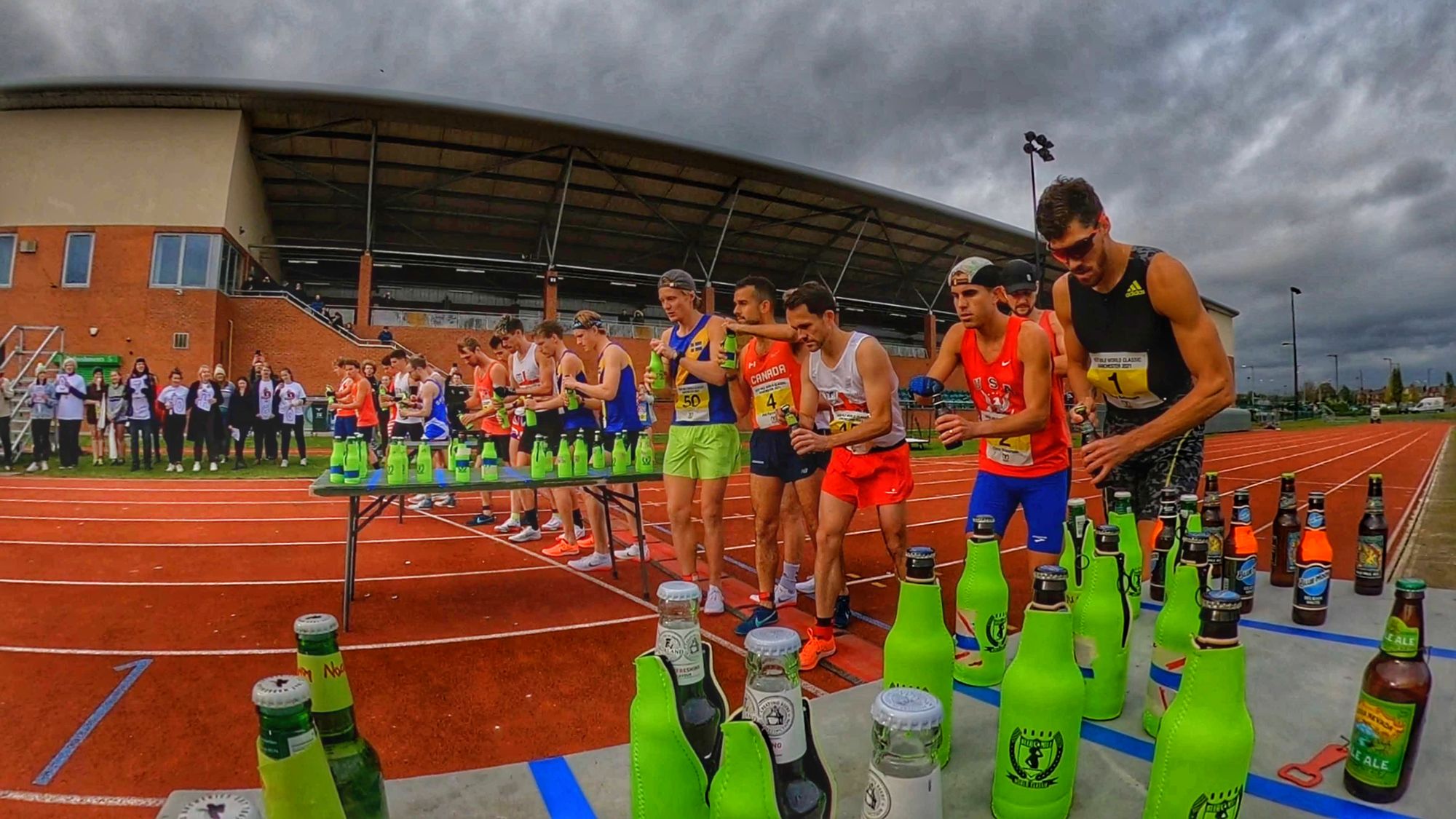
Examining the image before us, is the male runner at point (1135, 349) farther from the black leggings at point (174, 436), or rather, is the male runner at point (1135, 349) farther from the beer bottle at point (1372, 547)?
the black leggings at point (174, 436)

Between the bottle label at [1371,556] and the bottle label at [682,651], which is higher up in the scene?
the bottle label at [682,651]

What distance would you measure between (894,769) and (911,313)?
116 feet

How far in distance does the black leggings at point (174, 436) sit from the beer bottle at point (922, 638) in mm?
14096

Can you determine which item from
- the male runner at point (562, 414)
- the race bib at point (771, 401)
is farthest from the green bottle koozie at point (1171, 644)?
the male runner at point (562, 414)

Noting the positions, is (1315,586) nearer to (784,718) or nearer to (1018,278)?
(1018,278)

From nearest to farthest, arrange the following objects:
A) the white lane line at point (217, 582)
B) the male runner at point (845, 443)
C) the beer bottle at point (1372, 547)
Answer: the beer bottle at point (1372, 547)
the male runner at point (845, 443)
the white lane line at point (217, 582)

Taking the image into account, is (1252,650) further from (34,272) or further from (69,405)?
(34,272)

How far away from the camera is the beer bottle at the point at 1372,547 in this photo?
10.4ft

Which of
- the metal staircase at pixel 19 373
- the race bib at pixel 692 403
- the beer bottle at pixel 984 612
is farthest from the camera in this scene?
the metal staircase at pixel 19 373

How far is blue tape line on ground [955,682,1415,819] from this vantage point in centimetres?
146

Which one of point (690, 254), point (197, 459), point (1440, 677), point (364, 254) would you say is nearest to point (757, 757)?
point (1440, 677)

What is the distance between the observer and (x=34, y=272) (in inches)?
730

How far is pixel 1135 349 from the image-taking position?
265 centimetres

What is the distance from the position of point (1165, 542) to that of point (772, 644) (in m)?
2.43
